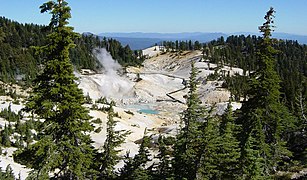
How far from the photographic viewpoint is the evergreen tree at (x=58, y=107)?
579 inches

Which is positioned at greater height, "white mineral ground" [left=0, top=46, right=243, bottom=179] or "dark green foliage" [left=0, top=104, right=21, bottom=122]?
"dark green foliage" [left=0, top=104, right=21, bottom=122]

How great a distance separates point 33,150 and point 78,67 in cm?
10081

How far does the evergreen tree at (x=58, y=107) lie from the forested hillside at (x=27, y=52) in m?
61.8

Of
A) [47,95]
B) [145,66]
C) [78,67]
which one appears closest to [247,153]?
[47,95]

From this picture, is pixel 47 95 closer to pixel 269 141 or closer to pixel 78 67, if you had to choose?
pixel 269 141

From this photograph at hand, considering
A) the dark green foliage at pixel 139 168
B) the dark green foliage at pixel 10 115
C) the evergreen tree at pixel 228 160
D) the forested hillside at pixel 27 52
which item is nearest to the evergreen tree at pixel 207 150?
the evergreen tree at pixel 228 160

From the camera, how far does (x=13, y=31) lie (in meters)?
117

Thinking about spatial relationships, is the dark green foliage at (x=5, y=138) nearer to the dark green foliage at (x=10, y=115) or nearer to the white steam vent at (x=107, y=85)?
the dark green foliage at (x=10, y=115)

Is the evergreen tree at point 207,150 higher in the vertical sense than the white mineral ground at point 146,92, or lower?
higher

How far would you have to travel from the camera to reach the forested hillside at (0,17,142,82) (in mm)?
95700

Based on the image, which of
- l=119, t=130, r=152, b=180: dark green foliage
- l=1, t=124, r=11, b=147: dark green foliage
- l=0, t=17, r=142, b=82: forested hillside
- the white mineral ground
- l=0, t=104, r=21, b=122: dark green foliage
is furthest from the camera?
l=0, t=17, r=142, b=82: forested hillside

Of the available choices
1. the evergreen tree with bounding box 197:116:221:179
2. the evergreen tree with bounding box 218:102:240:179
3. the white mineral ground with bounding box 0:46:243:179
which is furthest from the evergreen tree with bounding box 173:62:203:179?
the white mineral ground with bounding box 0:46:243:179

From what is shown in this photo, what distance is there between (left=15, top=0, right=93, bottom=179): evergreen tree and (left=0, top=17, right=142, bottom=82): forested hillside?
61.8 m

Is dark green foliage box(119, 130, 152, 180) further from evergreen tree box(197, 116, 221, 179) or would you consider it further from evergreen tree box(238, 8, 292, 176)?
evergreen tree box(238, 8, 292, 176)
